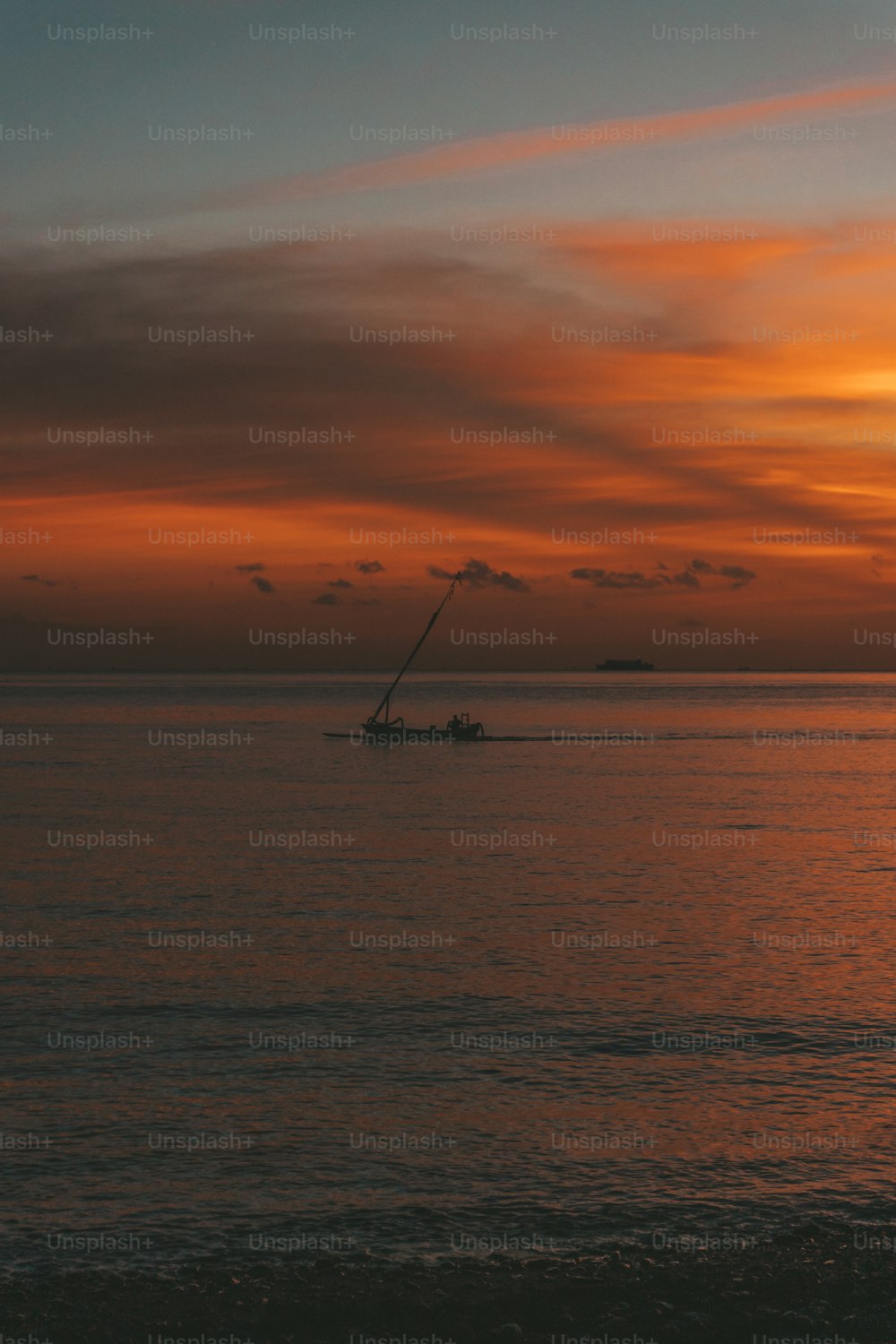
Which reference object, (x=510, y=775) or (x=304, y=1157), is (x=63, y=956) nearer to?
(x=304, y=1157)

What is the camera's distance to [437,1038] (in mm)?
25078

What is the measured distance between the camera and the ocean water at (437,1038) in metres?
17.0

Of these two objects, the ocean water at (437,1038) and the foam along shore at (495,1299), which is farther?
the ocean water at (437,1038)

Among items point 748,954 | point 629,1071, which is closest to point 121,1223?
point 629,1071

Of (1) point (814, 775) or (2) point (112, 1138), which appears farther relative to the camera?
(1) point (814, 775)

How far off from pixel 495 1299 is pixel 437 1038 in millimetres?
11327

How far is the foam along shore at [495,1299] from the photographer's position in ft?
42.4

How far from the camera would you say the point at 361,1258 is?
50.1 ft

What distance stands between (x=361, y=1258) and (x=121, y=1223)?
3.39m

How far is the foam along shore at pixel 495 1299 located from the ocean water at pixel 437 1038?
834mm

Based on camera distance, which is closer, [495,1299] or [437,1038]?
[495,1299]

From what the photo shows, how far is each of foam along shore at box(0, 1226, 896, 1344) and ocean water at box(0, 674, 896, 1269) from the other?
83cm

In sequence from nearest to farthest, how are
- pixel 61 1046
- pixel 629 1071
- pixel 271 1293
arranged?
pixel 271 1293 → pixel 629 1071 → pixel 61 1046

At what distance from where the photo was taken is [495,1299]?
45.2ft
